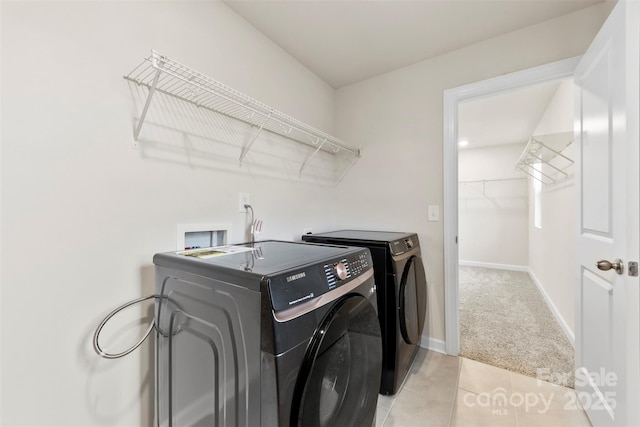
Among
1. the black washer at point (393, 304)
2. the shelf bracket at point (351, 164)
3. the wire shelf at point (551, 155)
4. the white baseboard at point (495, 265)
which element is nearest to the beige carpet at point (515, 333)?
the black washer at point (393, 304)

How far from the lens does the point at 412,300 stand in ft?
5.68

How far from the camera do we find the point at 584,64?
141 cm

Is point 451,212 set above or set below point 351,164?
below

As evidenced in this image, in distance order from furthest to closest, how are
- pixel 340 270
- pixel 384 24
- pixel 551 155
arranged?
pixel 551 155 < pixel 384 24 < pixel 340 270

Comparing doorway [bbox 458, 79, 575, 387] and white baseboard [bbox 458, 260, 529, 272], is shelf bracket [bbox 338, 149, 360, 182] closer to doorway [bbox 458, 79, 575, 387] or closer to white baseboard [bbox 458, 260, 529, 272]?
doorway [bbox 458, 79, 575, 387]

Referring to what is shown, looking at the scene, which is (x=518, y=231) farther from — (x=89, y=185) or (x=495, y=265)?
(x=89, y=185)

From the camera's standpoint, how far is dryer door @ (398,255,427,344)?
5.16 ft

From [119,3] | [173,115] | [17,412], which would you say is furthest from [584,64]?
[17,412]

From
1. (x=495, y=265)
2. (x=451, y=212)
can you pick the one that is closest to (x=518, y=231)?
(x=495, y=265)

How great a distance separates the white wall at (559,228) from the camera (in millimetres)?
2307

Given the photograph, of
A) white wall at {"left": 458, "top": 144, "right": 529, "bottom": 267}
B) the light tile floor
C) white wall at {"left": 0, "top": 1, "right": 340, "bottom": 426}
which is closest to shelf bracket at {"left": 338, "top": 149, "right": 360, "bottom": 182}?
white wall at {"left": 0, "top": 1, "right": 340, "bottom": 426}

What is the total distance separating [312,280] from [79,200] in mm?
935

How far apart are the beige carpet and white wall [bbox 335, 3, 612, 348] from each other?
438 millimetres

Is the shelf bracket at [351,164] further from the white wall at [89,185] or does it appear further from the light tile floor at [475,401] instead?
the light tile floor at [475,401]
